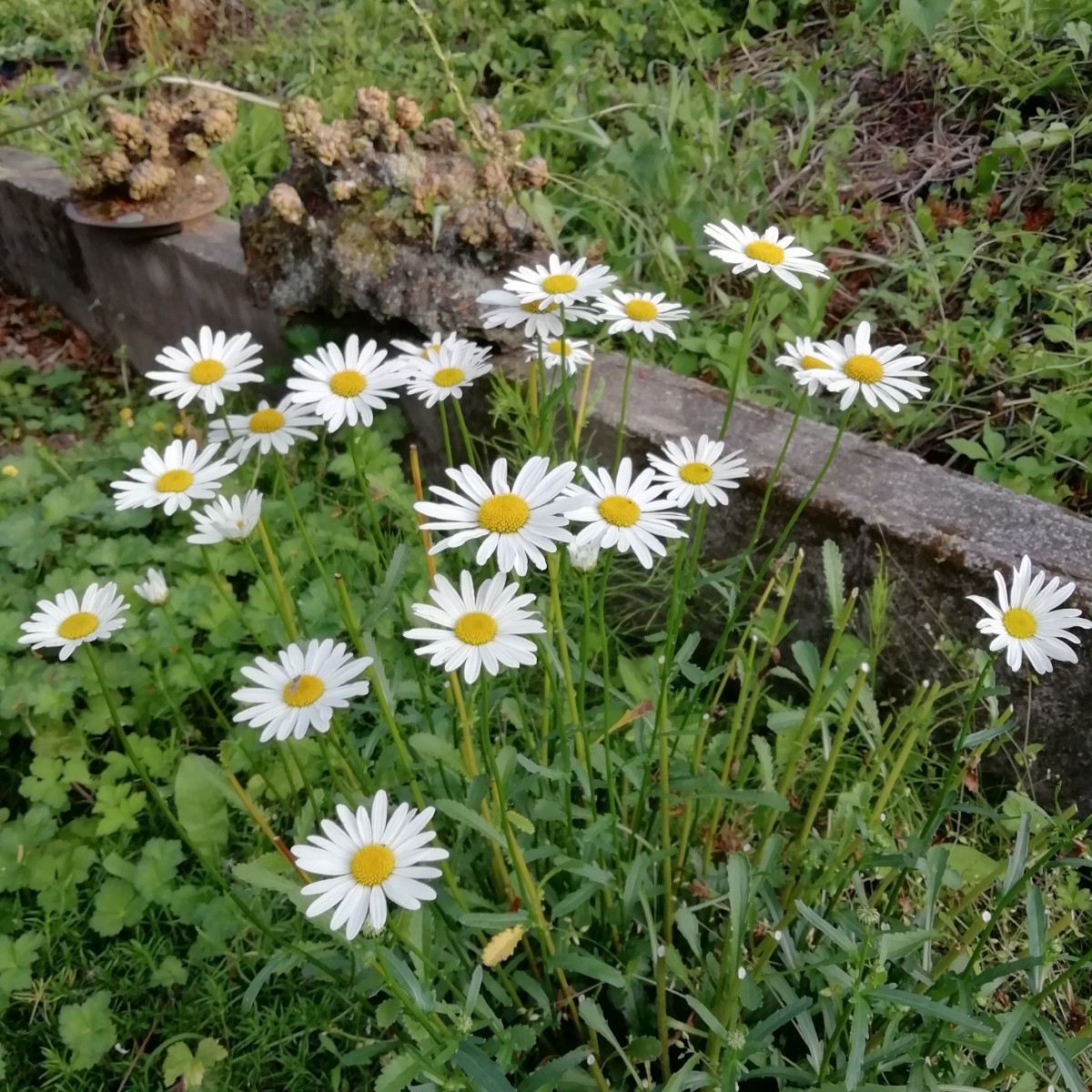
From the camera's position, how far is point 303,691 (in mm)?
916

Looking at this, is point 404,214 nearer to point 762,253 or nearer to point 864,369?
point 762,253

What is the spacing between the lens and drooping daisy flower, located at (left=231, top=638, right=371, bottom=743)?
2.88 ft

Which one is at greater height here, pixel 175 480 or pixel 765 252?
pixel 765 252

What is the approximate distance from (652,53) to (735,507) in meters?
2.20

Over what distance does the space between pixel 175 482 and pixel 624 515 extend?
0.52 meters

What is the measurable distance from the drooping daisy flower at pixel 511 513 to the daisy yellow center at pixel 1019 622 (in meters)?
0.44

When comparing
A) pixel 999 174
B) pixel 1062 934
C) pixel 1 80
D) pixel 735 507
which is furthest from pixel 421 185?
pixel 1 80

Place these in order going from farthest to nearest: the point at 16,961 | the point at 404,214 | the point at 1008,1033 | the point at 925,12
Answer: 1. the point at 925,12
2. the point at 404,214
3. the point at 16,961
4. the point at 1008,1033

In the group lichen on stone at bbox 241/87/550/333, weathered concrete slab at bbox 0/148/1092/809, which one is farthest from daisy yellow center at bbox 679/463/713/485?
lichen on stone at bbox 241/87/550/333

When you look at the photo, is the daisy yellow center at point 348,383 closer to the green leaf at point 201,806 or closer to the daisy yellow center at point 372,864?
the daisy yellow center at point 372,864

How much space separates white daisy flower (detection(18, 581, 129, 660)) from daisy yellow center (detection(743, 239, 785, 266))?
2.69ft

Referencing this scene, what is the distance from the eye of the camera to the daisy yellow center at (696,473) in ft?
3.61

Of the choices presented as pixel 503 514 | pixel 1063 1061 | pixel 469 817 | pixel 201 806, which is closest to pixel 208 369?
pixel 503 514

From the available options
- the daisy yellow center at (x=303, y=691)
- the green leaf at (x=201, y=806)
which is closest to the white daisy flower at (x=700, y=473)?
the daisy yellow center at (x=303, y=691)
